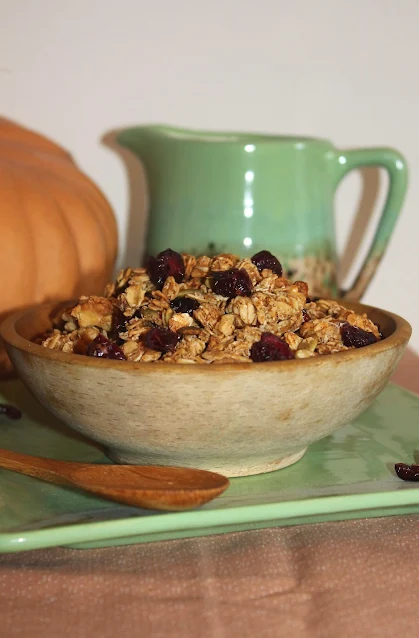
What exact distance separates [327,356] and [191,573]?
16cm

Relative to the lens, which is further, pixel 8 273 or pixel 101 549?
pixel 8 273

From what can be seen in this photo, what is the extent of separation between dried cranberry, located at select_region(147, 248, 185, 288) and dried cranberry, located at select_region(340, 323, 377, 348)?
145mm

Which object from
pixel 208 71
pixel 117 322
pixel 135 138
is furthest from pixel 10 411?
pixel 208 71

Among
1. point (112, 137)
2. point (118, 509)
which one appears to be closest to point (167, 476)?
point (118, 509)

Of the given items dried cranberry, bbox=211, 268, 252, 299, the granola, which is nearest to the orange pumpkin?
the granola

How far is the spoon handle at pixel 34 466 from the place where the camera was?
532 millimetres

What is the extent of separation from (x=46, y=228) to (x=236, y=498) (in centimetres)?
43

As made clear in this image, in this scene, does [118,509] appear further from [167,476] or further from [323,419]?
[323,419]

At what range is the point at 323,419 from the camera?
0.56 metres

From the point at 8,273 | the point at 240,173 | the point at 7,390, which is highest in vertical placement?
the point at 240,173

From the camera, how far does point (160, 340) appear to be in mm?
571

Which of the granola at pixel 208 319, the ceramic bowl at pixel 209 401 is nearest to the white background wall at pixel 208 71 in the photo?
the granola at pixel 208 319

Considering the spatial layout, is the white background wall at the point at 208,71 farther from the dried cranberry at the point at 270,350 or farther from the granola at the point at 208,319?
the dried cranberry at the point at 270,350

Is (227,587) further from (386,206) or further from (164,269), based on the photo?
(386,206)
